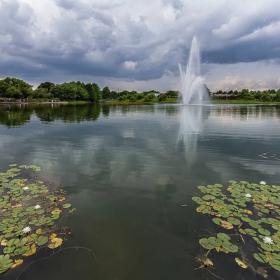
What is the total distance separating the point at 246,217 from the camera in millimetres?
6332

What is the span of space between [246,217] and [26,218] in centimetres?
640

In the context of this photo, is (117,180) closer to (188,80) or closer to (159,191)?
(159,191)

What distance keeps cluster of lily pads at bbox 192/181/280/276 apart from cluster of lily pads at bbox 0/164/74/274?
13.2 ft

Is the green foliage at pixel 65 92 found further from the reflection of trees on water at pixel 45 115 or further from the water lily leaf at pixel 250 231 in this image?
the water lily leaf at pixel 250 231

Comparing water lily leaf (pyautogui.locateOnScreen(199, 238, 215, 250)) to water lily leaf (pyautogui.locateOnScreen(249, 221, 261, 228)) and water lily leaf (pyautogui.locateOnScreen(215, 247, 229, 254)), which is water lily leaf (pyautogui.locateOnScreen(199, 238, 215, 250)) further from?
water lily leaf (pyautogui.locateOnScreen(249, 221, 261, 228))

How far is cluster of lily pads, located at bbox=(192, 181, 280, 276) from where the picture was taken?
5117mm

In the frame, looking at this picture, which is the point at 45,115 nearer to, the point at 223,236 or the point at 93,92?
the point at 223,236

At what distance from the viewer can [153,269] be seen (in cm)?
462

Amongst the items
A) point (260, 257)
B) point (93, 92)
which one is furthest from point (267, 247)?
point (93, 92)

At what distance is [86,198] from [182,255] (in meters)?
3.94

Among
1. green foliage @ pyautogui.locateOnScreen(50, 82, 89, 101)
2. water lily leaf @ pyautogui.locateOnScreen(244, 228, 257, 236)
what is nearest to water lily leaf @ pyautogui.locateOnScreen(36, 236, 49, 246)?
water lily leaf @ pyautogui.locateOnScreen(244, 228, 257, 236)

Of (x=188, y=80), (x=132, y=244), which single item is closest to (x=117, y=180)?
(x=132, y=244)

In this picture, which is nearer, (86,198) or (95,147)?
(86,198)

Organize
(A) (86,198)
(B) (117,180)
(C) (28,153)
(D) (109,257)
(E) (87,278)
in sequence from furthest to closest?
(C) (28,153), (B) (117,180), (A) (86,198), (D) (109,257), (E) (87,278)
